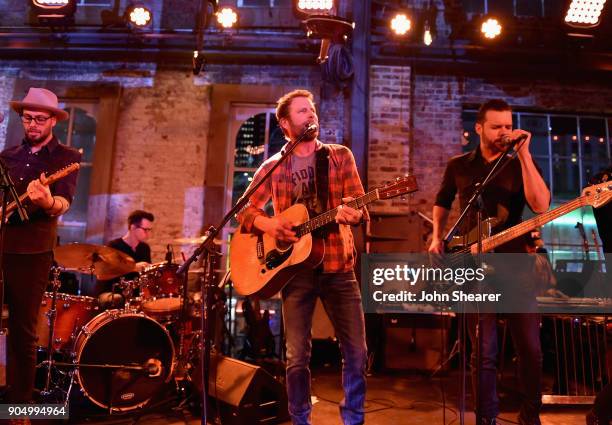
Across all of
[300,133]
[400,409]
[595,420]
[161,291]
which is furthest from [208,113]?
[595,420]

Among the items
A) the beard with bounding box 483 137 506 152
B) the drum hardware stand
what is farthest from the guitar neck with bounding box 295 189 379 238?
the drum hardware stand

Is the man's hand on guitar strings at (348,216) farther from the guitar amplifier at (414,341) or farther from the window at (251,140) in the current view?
Answer: the window at (251,140)

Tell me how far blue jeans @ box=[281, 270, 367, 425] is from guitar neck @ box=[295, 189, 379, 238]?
0.27 meters

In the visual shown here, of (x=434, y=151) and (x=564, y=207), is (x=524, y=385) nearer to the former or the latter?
(x=564, y=207)

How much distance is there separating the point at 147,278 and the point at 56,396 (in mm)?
1332

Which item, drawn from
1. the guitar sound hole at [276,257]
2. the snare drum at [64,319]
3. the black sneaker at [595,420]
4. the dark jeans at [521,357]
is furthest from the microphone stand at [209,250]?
the black sneaker at [595,420]

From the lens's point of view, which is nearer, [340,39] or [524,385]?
[524,385]

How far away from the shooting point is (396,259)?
6352 mm

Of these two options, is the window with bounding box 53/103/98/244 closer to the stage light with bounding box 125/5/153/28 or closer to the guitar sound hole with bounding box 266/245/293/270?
the stage light with bounding box 125/5/153/28

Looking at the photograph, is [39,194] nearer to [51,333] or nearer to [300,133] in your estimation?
[51,333]

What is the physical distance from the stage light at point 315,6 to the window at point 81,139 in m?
3.53

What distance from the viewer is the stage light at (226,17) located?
7.05m

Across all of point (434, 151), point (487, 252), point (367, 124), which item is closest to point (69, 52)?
point (367, 124)

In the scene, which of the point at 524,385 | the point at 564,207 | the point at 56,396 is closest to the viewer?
the point at 564,207
